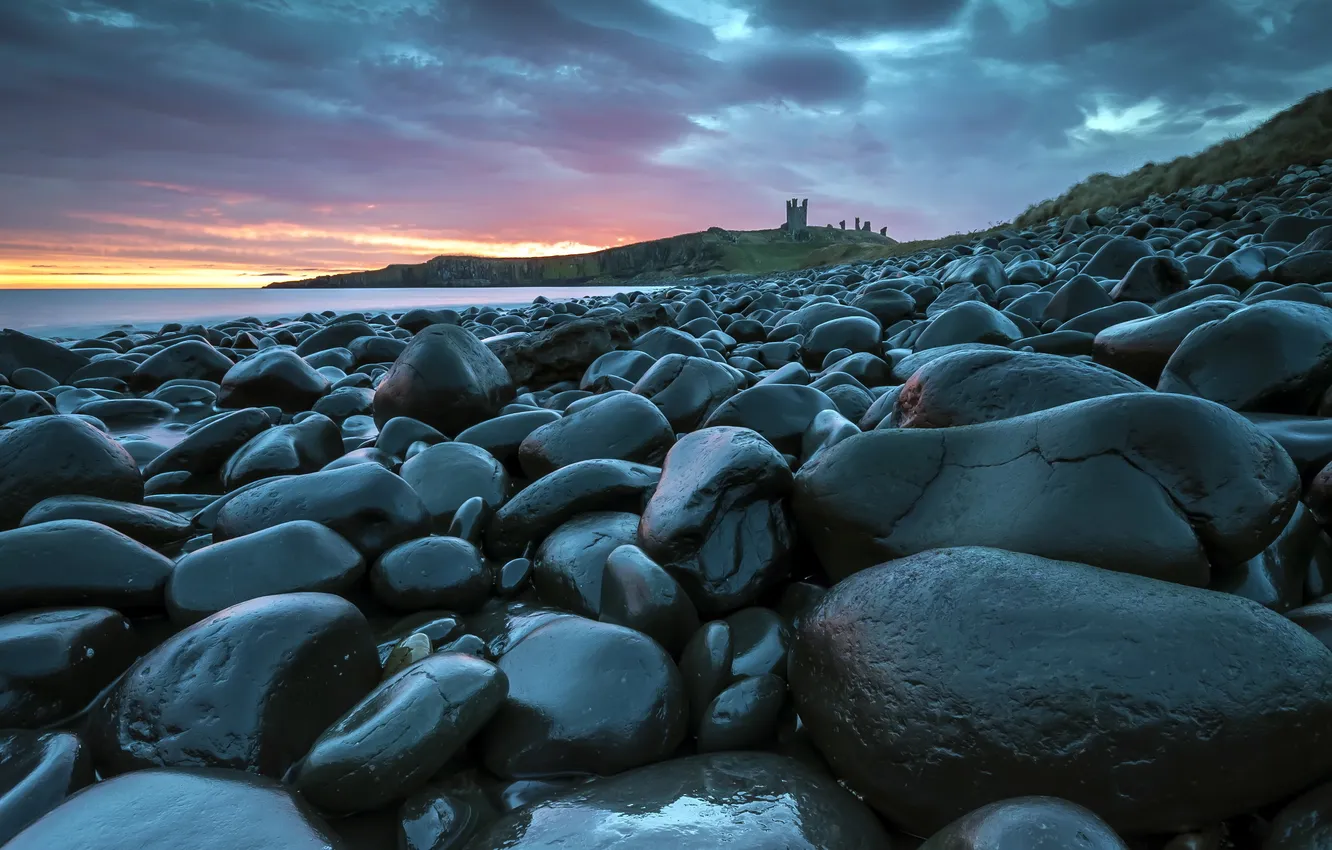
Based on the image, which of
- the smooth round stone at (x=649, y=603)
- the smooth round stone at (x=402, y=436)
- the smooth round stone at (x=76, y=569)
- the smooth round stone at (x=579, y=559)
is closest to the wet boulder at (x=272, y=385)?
the smooth round stone at (x=402, y=436)

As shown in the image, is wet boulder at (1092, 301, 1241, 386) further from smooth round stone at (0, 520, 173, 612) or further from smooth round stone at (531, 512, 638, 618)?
smooth round stone at (0, 520, 173, 612)

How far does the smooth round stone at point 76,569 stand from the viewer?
1.69 metres

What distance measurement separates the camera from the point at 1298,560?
1541mm

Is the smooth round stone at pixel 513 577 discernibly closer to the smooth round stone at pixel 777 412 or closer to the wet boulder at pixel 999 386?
the smooth round stone at pixel 777 412

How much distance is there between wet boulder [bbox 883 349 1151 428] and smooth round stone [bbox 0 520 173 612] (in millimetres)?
2164

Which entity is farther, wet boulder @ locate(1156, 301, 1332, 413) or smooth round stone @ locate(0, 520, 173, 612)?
wet boulder @ locate(1156, 301, 1332, 413)

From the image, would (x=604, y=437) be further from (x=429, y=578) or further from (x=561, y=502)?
(x=429, y=578)

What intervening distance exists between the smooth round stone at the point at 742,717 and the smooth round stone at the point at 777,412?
130 cm

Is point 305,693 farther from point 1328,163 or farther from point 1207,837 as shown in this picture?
point 1328,163

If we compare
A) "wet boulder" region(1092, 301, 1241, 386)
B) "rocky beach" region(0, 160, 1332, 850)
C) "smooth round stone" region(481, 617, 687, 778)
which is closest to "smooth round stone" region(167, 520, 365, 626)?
"rocky beach" region(0, 160, 1332, 850)

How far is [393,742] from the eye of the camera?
1.17 metres

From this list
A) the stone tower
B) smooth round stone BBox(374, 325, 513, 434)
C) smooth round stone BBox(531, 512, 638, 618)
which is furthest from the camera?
the stone tower

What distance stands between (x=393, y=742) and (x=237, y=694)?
0.39 metres

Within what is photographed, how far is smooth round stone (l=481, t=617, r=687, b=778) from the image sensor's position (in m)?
1.30
